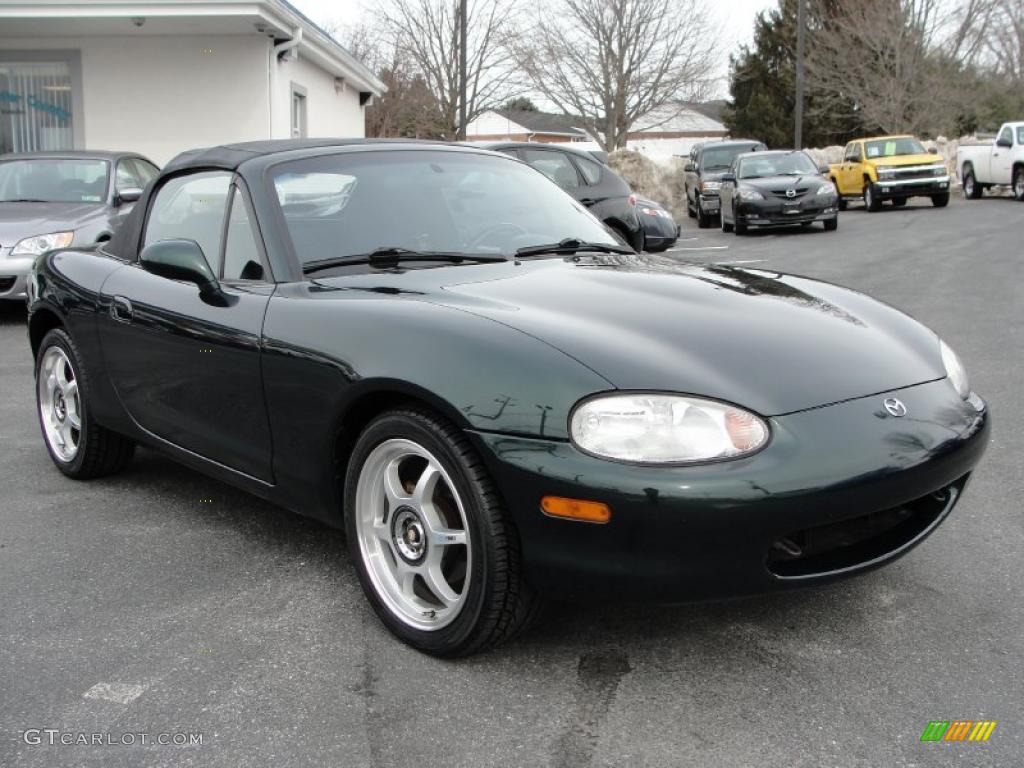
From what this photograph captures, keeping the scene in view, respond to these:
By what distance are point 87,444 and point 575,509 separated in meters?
2.78

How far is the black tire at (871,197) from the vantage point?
23.2m

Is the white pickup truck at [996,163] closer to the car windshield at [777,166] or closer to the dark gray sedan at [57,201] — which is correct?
the car windshield at [777,166]

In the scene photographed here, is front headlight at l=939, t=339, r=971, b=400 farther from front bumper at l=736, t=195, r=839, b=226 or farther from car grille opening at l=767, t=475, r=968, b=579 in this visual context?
front bumper at l=736, t=195, r=839, b=226

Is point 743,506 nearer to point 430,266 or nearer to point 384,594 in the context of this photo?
point 384,594

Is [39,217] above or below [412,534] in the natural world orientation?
above

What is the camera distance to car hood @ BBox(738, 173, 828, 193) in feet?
59.4

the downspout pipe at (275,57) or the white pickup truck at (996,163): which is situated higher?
the downspout pipe at (275,57)

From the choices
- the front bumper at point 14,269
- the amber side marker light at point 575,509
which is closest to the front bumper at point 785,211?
the front bumper at point 14,269

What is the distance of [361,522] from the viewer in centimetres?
300

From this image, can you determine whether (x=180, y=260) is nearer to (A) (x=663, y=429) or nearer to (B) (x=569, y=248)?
(B) (x=569, y=248)

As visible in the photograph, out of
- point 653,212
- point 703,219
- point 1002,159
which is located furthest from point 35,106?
point 1002,159

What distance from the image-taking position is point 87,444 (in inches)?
175

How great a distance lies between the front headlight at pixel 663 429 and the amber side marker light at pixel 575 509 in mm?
120

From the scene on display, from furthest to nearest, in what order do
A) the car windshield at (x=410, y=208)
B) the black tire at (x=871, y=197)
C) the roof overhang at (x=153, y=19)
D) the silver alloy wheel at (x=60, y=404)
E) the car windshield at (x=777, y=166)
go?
the black tire at (x=871, y=197) → the car windshield at (x=777, y=166) → the roof overhang at (x=153, y=19) → the silver alloy wheel at (x=60, y=404) → the car windshield at (x=410, y=208)
